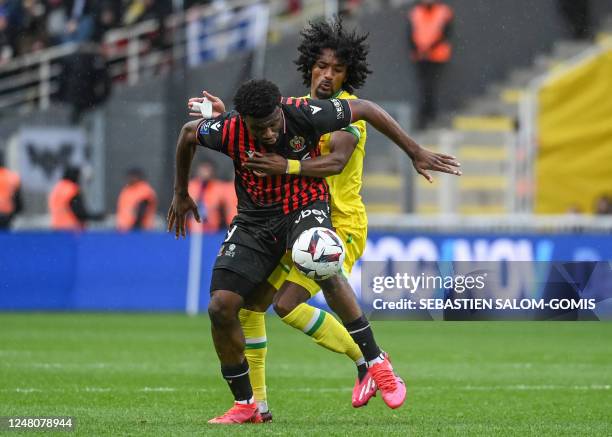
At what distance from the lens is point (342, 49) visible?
8062mm

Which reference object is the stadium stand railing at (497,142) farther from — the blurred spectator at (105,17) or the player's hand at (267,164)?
the player's hand at (267,164)

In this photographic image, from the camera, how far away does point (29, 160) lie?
19312 millimetres

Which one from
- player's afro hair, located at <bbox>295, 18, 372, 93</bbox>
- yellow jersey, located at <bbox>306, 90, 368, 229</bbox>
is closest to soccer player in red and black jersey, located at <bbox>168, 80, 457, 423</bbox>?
yellow jersey, located at <bbox>306, 90, 368, 229</bbox>

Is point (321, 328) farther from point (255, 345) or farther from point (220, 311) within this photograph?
point (220, 311)

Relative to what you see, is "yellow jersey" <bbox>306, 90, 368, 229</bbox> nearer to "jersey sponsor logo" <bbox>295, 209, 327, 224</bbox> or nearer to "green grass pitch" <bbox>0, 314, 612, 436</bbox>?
"jersey sponsor logo" <bbox>295, 209, 327, 224</bbox>

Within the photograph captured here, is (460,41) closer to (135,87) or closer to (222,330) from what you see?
(135,87)

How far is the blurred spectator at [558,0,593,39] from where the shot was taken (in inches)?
800

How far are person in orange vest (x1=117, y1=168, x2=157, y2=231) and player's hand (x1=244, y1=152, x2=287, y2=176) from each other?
36.1ft

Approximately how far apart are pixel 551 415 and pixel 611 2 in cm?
1375

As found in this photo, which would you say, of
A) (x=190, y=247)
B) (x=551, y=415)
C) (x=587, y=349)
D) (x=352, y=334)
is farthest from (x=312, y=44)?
(x=190, y=247)

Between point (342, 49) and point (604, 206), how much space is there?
1144 cm

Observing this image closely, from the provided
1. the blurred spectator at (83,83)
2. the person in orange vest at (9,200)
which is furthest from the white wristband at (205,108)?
the blurred spectator at (83,83)

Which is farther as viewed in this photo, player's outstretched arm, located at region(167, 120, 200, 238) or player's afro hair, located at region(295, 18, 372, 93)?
player's afro hair, located at region(295, 18, 372, 93)

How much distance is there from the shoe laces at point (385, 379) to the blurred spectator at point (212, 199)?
34.0ft
